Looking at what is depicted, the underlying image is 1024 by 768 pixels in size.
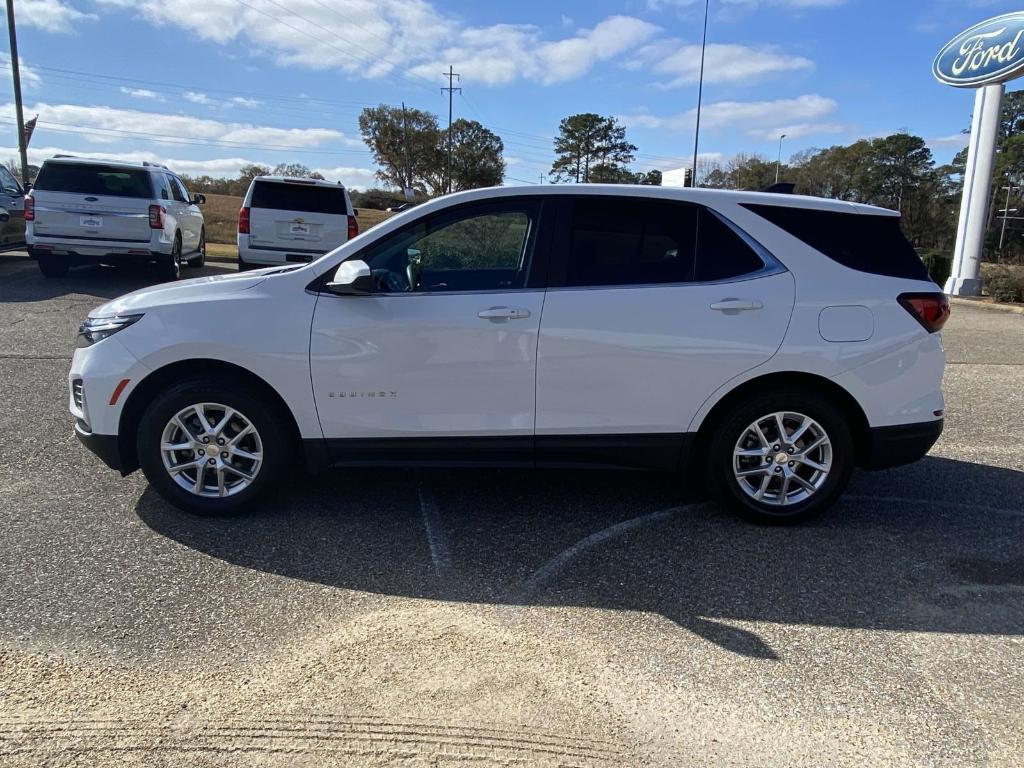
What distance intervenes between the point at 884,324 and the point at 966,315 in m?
12.9

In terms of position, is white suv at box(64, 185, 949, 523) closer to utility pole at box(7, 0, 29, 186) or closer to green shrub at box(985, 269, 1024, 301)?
green shrub at box(985, 269, 1024, 301)

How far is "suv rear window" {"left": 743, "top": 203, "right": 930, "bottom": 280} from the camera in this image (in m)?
4.22

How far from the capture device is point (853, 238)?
14.0 feet

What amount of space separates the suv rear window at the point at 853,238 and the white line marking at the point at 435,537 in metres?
2.45

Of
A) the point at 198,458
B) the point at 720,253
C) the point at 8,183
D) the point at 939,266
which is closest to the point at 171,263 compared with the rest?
the point at 8,183

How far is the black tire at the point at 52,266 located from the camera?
13.2 m

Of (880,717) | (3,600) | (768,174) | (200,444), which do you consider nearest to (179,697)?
(3,600)

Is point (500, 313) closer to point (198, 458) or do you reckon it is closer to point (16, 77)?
point (198, 458)

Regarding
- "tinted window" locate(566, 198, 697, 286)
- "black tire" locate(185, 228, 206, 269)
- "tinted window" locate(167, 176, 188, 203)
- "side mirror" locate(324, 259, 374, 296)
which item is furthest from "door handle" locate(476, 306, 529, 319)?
"black tire" locate(185, 228, 206, 269)

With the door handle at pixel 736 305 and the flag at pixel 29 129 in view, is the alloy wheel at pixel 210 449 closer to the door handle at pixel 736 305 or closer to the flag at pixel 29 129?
the door handle at pixel 736 305

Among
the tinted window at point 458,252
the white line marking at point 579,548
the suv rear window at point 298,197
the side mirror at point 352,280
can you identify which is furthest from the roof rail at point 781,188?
the suv rear window at point 298,197

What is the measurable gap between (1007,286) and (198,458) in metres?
18.1

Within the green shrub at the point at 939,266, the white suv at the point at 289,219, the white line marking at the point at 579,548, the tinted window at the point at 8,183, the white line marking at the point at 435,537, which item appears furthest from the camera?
the green shrub at the point at 939,266

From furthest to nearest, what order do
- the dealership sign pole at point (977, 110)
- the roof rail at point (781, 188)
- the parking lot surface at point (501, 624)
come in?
the dealership sign pole at point (977, 110) < the roof rail at point (781, 188) < the parking lot surface at point (501, 624)
